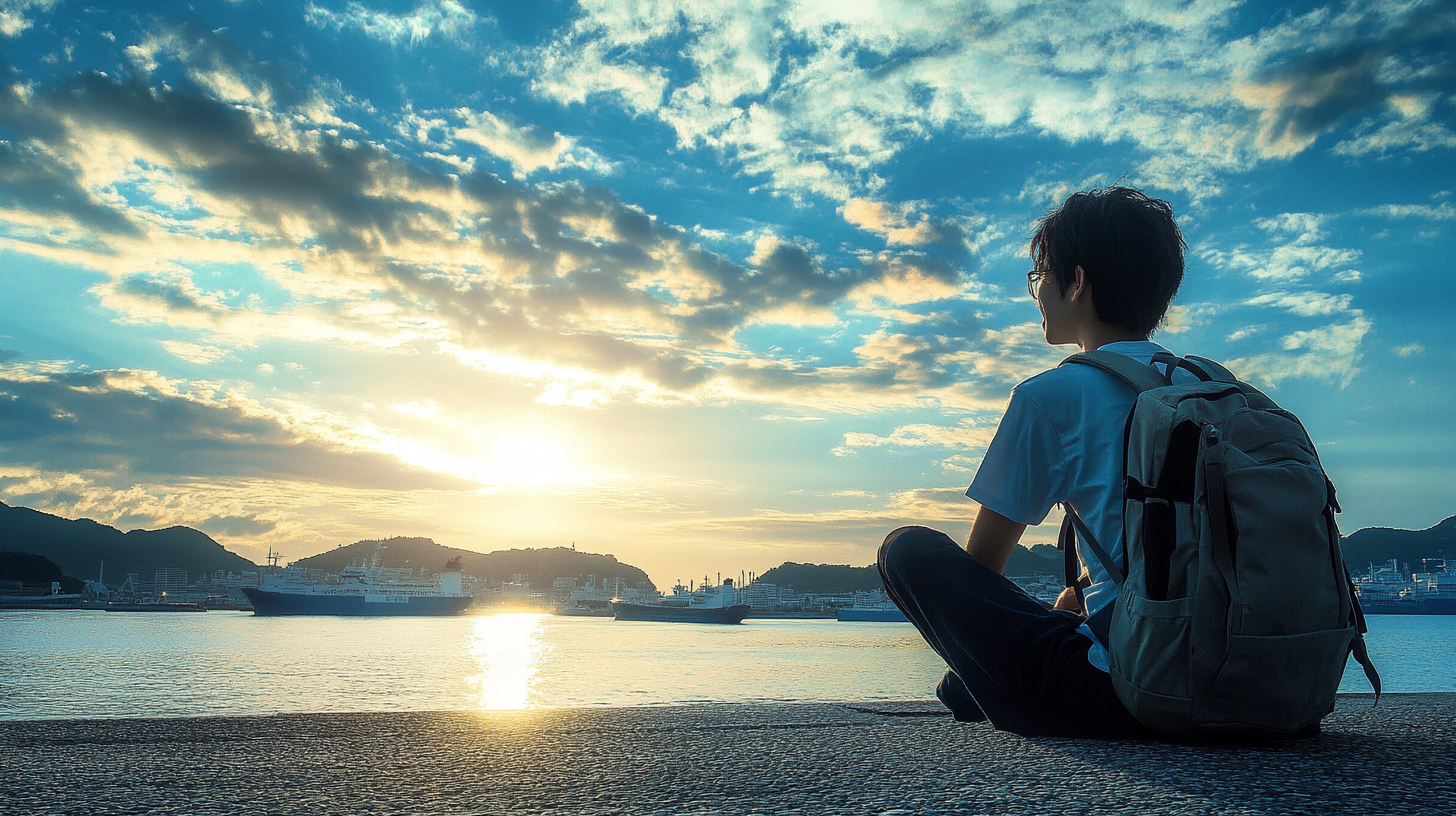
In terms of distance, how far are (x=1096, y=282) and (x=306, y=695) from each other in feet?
43.7

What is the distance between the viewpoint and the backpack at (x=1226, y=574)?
3.73ft

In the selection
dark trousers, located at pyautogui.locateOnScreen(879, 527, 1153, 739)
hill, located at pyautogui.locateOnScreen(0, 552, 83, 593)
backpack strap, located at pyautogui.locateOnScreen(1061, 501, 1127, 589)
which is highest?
backpack strap, located at pyautogui.locateOnScreen(1061, 501, 1127, 589)

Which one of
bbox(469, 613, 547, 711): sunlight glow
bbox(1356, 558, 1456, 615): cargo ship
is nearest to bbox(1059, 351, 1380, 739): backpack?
bbox(469, 613, 547, 711): sunlight glow

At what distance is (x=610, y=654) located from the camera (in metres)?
27.9

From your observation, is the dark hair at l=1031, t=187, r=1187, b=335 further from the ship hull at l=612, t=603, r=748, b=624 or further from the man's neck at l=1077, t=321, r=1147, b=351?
the ship hull at l=612, t=603, r=748, b=624

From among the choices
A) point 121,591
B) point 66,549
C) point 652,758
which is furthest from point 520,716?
point 66,549

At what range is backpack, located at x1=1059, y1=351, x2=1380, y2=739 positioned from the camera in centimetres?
114

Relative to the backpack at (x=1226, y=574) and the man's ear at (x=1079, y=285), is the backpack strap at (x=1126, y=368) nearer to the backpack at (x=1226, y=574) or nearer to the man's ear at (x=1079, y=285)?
the backpack at (x=1226, y=574)

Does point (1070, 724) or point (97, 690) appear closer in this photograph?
point (1070, 724)

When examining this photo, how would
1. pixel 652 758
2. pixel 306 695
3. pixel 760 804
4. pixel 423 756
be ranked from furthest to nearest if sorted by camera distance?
1. pixel 306 695
2. pixel 423 756
3. pixel 652 758
4. pixel 760 804

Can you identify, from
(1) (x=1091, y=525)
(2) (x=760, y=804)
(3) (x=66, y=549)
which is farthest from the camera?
(3) (x=66, y=549)

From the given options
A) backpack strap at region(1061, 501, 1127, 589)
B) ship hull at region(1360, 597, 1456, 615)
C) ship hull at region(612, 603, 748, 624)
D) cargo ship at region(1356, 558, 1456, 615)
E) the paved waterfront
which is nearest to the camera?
the paved waterfront

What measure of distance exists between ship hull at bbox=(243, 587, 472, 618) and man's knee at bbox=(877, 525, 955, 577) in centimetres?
6951

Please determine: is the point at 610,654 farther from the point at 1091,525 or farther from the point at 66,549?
the point at 66,549
